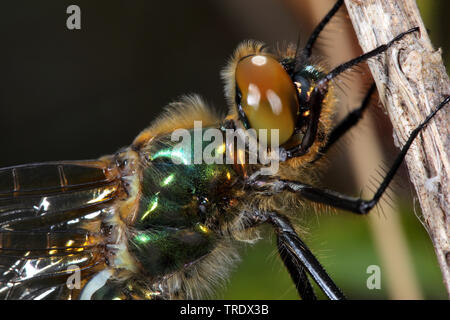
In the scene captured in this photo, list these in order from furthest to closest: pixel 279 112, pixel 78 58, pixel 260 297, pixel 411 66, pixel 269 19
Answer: pixel 78 58
pixel 269 19
pixel 260 297
pixel 279 112
pixel 411 66

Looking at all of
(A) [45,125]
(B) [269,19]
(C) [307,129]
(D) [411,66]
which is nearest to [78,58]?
(A) [45,125]

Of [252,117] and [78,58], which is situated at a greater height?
[78,58]

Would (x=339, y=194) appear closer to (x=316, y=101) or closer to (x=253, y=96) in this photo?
(x=316, y=101)

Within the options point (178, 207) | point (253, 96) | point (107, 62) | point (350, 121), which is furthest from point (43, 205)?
point (107, 62)

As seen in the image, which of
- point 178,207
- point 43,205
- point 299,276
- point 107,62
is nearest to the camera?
point 178,207

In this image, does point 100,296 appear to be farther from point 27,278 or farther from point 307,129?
point 307,129

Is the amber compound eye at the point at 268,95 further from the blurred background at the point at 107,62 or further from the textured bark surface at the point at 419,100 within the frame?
the blurred background at the point at 107,62

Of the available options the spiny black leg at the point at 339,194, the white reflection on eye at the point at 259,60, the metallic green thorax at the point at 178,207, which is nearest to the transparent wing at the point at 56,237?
the metallic green thorax at the point at 178,207
